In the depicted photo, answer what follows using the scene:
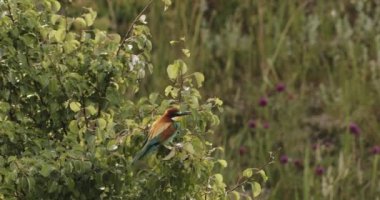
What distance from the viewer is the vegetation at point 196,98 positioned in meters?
3.07

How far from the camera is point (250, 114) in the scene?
21.5 ft

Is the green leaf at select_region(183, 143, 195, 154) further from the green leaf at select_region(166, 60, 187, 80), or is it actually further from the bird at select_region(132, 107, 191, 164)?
the green leaf at select_region(166, 60, 187, 80)

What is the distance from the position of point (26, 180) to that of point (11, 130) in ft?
0.73

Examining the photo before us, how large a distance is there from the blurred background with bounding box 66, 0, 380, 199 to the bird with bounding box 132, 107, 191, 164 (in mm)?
2380

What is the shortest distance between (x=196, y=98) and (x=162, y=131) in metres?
0.15

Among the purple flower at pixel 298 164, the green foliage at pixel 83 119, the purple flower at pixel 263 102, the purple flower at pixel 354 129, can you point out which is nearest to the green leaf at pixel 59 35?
the green foliage at pixel 83 119

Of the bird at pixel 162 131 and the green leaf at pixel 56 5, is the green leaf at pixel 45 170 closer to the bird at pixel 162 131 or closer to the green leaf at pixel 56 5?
the bird at pixel 162 131

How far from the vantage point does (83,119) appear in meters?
3.28

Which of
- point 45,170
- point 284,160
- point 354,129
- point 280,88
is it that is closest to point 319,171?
point 284,160

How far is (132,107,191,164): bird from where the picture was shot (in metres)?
2.96

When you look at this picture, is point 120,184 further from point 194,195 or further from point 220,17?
point 220,17

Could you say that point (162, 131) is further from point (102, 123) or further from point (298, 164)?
point (298, 164)

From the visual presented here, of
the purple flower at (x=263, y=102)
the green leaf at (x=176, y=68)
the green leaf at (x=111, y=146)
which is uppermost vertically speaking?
the purple flower at (x=263, y=102)

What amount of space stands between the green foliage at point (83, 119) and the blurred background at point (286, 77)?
7.26 feet
